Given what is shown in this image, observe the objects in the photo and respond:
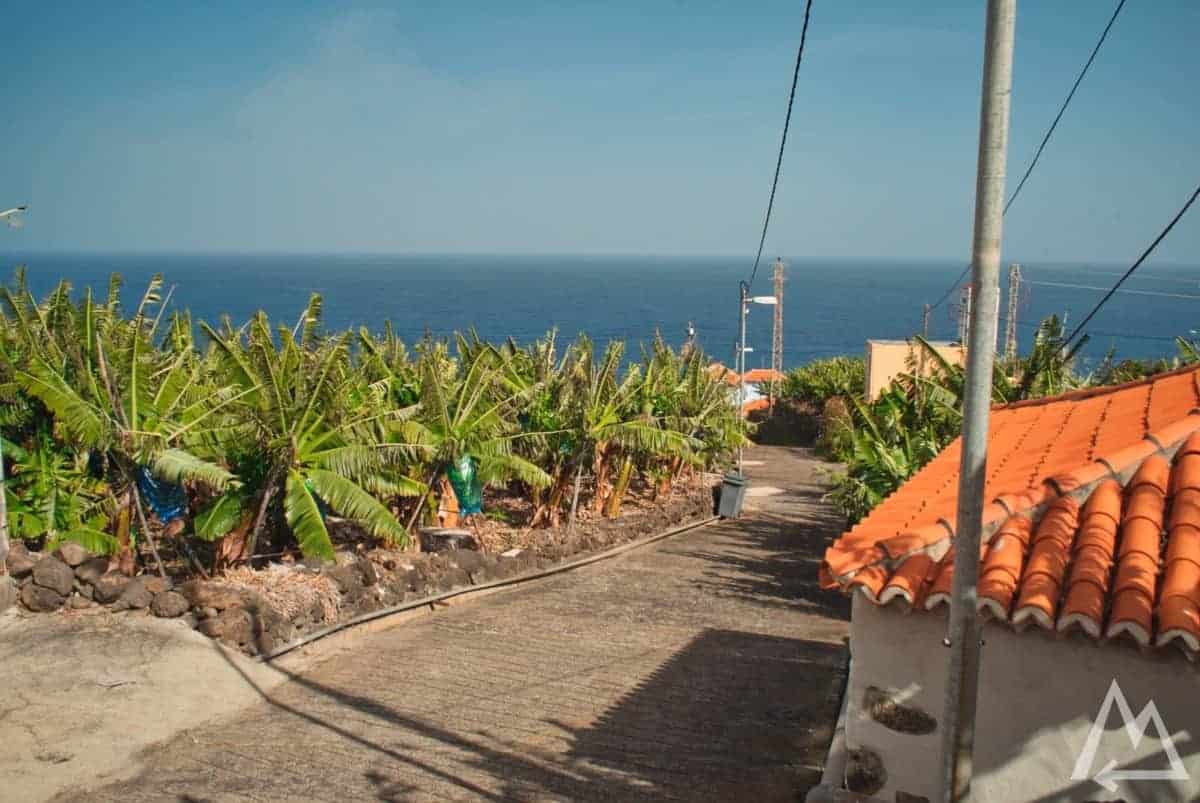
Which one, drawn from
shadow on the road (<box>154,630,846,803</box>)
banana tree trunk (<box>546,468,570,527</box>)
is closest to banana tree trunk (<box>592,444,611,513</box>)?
banana tree trunk (<box>546,468,570,527</box>)

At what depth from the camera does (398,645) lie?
513 inches

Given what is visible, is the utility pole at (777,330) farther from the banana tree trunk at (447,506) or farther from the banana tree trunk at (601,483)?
the banana tree trunk at (447,506)

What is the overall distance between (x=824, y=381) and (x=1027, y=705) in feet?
110

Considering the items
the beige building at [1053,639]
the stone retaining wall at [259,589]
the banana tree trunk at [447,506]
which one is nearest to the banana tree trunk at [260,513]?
the stone retaining wall at [259,589]

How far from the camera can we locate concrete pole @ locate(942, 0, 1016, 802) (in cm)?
385

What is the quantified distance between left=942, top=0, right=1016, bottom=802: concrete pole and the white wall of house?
612 mm

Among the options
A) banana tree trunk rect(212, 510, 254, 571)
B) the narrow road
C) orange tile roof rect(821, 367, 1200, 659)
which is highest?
orange tile roof rect(821, 367, 1200, 659)

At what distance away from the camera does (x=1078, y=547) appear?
18.6 feet

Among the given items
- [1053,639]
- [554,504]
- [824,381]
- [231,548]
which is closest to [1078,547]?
[1053,639]

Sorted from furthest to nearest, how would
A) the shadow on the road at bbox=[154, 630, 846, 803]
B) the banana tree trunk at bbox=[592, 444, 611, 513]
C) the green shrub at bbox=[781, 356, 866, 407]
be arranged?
the green shrub at bbox=[781, 356, 866, 407] → the banana tree trunk at bbox=[592, 444, 611, 513] → the shadow on the road at bbox=[154, 630, 846, 803]

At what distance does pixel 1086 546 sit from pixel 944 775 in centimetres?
206

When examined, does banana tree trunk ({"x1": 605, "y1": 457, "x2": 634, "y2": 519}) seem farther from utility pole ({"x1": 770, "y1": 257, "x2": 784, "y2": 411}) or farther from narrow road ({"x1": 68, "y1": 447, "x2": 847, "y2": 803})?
utility pole ({"x1": 770, "y1": 257, "x2": 784, "y2": 411})

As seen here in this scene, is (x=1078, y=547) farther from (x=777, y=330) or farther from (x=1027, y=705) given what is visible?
(x=777, y=330)

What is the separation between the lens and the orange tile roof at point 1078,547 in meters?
5.08
